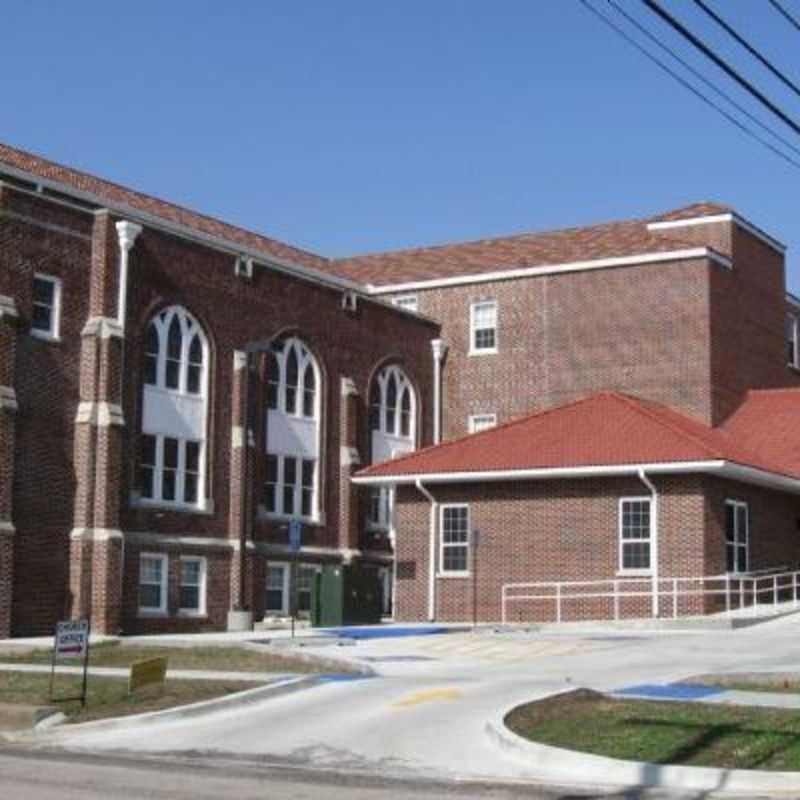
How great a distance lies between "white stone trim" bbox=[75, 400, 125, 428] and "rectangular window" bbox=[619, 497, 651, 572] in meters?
12.2

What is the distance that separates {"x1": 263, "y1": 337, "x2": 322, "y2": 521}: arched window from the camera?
4103cm

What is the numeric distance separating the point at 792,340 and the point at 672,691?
1357 inches

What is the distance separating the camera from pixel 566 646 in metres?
27.1

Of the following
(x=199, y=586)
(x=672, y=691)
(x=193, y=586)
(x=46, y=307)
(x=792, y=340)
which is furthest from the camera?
(x=792, y=340)

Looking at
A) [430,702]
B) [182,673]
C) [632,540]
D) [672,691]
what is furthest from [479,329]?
[430,702]

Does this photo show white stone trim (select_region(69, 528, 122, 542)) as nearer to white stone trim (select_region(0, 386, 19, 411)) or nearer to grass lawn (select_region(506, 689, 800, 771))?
white stone trim (select_region(0, 386, 19, 411))

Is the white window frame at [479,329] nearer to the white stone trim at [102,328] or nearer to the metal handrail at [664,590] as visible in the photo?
the metal handrail at [664,590]

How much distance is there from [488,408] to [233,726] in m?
30.8

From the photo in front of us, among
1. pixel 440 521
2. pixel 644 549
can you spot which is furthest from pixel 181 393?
pixel 644 549

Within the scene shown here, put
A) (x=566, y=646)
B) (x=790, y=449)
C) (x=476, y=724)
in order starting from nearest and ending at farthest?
(x=476, y=724), (x=566, y=646), (x=790, y=449)

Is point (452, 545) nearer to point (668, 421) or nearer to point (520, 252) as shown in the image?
point (668, 421)

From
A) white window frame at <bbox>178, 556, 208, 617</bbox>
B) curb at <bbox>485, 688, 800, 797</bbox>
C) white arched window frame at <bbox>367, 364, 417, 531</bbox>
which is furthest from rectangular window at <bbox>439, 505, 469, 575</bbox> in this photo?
curb at <bbox>485, 688, 800, 797</bbox>

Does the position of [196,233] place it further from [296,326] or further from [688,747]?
[688,747]

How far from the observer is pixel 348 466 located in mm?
43312
